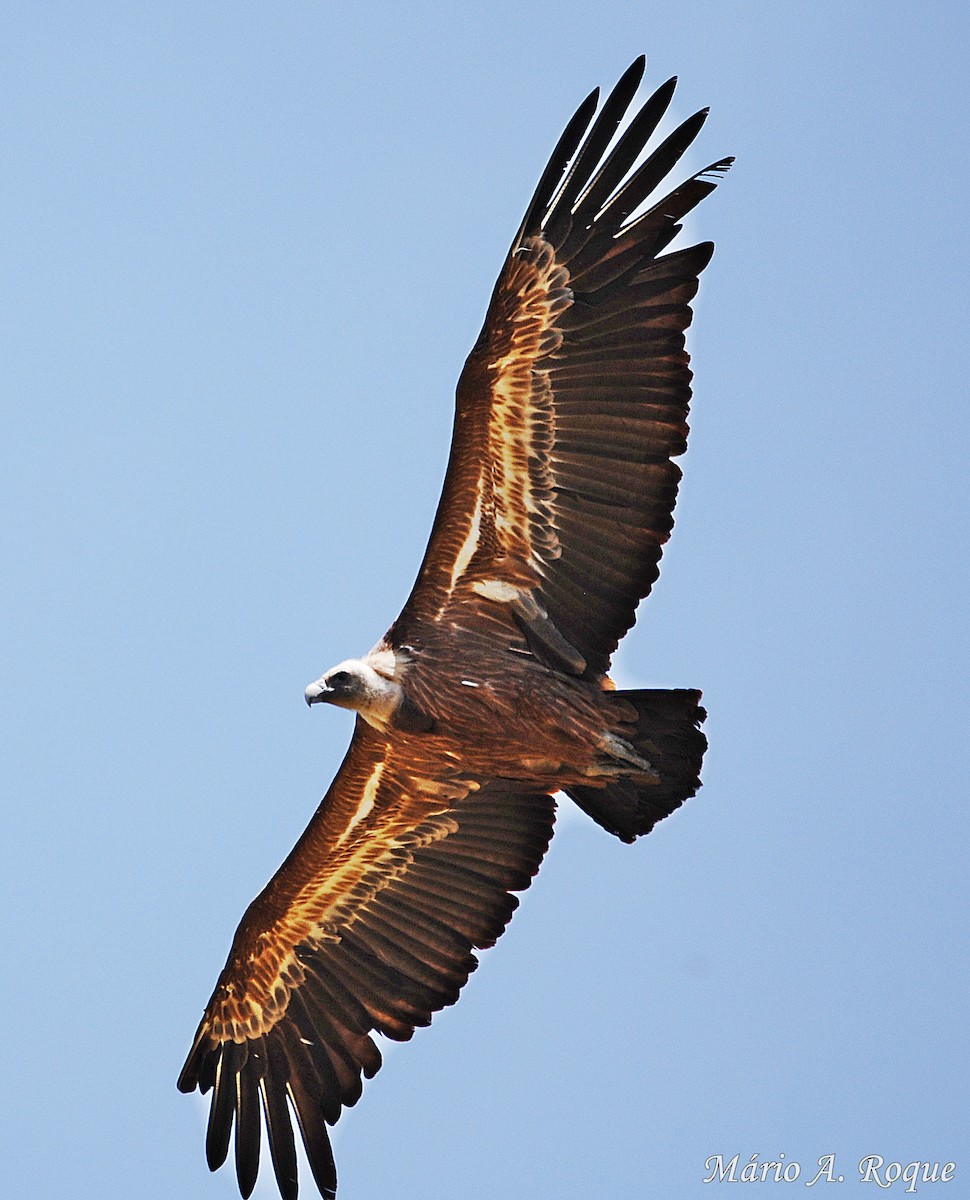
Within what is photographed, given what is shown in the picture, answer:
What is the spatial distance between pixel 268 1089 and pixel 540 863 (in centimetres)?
249

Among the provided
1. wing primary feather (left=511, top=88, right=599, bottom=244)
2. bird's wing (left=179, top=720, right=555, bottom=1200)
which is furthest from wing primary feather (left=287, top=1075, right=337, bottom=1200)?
wing primary feather (left=511, top=88, right=599, bottom=244)

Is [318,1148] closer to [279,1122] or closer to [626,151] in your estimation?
[279,1122]

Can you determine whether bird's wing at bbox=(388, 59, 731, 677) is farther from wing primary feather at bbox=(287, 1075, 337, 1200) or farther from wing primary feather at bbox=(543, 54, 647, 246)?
wing primary feather at bbox=(287, 1075, 337, 1200)

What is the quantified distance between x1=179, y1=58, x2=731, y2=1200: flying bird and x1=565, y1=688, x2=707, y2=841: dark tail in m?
0.01

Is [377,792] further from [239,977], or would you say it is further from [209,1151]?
[209,1151]

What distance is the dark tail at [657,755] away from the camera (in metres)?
11.8

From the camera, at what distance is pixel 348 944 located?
13398mm

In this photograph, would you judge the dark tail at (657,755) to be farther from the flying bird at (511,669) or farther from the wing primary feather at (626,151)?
the wing primary feather at (626,151)

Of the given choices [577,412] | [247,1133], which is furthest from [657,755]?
[247,1133]

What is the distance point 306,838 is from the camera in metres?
13.0

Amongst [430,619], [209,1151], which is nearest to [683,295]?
[430,619]

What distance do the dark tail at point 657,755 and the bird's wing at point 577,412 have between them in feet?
1.68

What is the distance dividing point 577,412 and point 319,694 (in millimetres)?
2418

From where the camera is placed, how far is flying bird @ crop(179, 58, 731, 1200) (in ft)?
38.7
